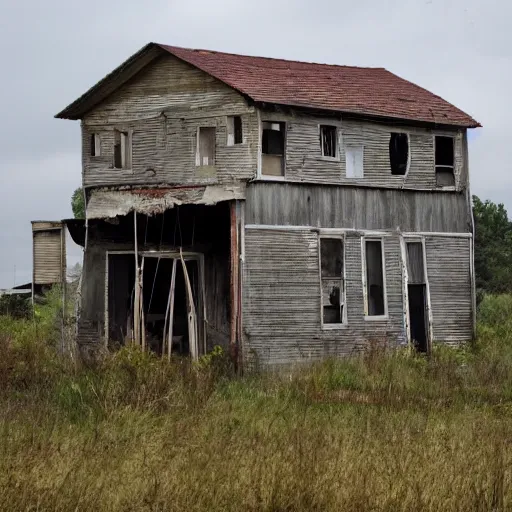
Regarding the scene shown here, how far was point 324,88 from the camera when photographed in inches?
896

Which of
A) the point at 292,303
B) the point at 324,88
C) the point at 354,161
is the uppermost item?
the point at 324,88

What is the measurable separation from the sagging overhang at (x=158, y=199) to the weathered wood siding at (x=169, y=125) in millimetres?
561

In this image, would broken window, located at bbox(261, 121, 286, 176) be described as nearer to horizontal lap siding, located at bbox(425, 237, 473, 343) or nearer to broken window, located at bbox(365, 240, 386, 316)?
broken window, located at bbox(365, 240, 386, 316)

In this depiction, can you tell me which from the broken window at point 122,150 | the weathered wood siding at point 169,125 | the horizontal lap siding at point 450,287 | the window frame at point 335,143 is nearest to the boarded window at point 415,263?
the horizontal lap siding at point 450,287

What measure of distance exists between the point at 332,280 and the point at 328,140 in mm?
3384

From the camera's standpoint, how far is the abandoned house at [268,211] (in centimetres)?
2086

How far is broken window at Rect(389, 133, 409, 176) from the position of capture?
23062 millimetres

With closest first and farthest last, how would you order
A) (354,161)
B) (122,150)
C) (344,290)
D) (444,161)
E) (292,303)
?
1. (292,303)
2. (344,290)
3. (354,161)
4. (122,150)
5. (444,161)

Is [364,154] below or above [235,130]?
below

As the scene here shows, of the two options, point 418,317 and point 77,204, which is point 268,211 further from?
point 77,204

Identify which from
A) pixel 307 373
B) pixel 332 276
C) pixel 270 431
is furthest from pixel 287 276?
pixel 270 431

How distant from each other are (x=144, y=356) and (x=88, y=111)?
32.2ft

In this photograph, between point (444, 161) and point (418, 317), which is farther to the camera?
point (444, 161)

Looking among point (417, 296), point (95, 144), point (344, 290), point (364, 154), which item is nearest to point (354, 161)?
point (364, 154)
